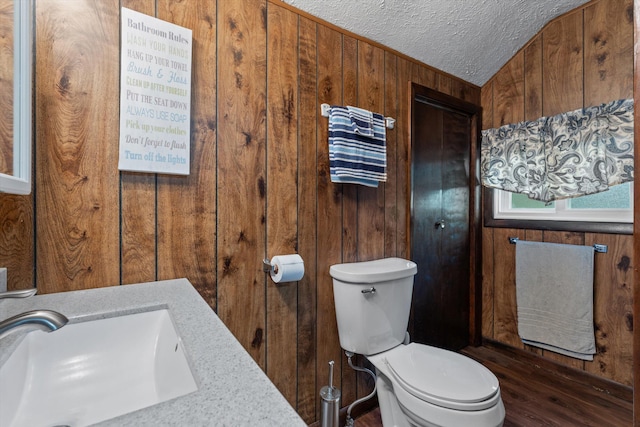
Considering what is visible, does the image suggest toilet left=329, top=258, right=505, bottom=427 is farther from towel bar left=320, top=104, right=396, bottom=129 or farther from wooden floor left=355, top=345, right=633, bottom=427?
towel bar left=320, top=104, right=396, bottom=129

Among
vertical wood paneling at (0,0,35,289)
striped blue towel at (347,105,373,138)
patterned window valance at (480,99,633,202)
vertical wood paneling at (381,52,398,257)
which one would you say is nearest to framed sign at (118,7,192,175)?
vertical wood paneling at (0,0,35,289)

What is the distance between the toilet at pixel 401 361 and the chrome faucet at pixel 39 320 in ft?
3.46

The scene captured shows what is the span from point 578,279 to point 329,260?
158 cm

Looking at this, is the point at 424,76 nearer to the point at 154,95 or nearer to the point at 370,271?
the point at 370,271

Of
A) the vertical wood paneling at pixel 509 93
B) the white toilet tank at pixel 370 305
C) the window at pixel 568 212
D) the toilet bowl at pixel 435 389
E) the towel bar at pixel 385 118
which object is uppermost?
the vertical wood paneling at pixel 509 93

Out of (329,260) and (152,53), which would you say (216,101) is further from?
(329,260)

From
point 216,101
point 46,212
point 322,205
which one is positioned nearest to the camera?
point 46,212

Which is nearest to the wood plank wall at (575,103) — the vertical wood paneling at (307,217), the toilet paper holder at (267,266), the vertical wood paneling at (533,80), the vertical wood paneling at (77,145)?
the vertical wood paneling at (533,80)

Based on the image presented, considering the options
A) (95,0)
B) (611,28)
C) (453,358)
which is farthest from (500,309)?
(95,0)

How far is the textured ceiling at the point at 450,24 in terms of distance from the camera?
1.43 m

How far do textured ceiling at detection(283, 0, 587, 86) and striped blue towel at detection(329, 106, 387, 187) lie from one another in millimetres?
496

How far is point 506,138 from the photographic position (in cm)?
205

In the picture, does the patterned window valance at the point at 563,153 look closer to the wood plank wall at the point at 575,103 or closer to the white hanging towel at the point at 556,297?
the wood plank wall at the point at 575,103

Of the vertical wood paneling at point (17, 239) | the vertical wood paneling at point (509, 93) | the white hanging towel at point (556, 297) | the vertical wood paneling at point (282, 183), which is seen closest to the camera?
the vertical wood paneling at point (17, 239)
